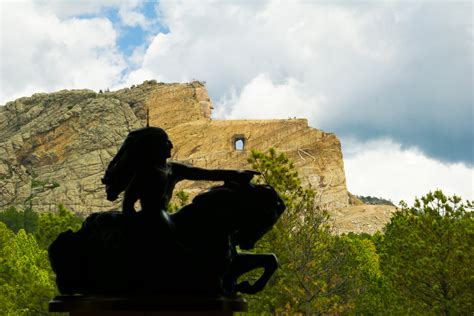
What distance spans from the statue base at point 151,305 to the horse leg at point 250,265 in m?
0.54

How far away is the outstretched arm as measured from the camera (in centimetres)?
677

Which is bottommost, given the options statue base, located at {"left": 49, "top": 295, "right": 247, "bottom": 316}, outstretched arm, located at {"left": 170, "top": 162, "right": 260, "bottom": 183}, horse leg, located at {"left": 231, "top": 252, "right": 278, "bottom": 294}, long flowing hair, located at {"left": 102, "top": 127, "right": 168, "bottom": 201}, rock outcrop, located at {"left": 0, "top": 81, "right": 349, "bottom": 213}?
statue base, located at {"left": 49, "top": 295, "right": 247, "bottom": 316}

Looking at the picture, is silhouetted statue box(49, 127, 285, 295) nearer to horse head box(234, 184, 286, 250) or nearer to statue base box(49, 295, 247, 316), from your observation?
horse head box(234, 184, 286, 250)

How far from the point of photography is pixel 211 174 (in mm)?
6875

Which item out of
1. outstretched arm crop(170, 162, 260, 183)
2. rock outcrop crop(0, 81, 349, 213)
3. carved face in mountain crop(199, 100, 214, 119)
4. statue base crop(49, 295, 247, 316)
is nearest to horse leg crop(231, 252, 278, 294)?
statue base crop(49, 295, 247, 316)

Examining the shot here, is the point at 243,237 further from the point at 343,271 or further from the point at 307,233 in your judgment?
the point at 343,271

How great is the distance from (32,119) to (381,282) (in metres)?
93.0

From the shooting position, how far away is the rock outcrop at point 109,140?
9900 centimetres

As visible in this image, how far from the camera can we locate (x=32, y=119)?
369 ft

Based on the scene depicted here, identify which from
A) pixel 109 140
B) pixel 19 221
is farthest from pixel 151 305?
pixel 109 140

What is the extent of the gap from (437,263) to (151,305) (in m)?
15.7

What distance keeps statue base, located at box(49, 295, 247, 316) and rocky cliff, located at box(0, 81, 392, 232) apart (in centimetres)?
8513

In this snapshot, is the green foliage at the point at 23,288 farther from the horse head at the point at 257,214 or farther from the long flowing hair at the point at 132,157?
the horse head at the point at 257,214

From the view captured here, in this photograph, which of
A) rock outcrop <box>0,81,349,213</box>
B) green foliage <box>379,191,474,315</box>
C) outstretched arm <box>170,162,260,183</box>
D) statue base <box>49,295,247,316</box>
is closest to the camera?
statue base <box>49,295,247,316</box>
